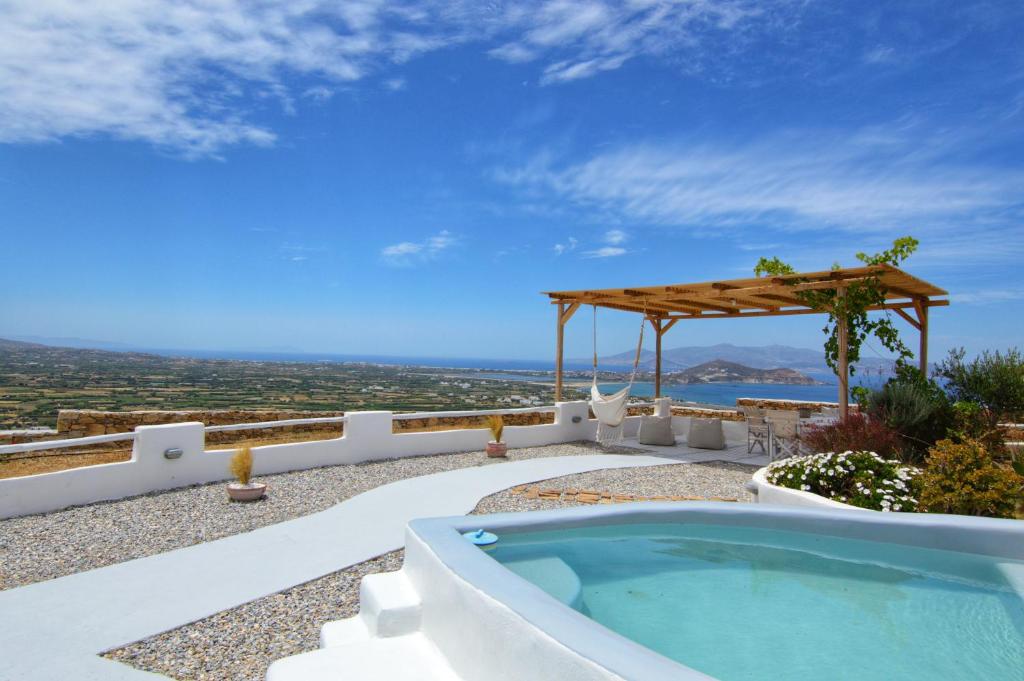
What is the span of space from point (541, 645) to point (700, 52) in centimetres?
992

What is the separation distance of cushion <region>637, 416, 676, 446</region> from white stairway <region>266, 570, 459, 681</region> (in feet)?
27.2

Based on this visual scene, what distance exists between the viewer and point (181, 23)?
782cm

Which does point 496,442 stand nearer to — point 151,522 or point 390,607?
point 151,522

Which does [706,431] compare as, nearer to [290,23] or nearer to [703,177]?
[703,177]

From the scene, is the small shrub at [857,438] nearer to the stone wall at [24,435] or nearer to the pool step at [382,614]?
the pool step at [382,614]

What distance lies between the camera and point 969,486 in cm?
446

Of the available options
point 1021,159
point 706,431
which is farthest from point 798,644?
point 1021,159

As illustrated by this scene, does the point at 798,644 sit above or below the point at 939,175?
below

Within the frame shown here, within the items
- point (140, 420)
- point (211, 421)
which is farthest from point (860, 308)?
point (140, 420)

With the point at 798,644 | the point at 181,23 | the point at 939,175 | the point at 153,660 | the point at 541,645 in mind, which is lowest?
the point at 153,660

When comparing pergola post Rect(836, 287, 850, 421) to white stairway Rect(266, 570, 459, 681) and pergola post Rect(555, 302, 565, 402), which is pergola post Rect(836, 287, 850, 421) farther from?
white stairway Rect(266, 570, 459, 681)

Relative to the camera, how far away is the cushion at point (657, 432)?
10.5m

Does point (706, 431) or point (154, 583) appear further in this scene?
point (706, 431)

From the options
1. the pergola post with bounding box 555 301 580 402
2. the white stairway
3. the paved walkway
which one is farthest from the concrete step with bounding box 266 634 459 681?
the pergola post with bounding box 555 301 580 402
